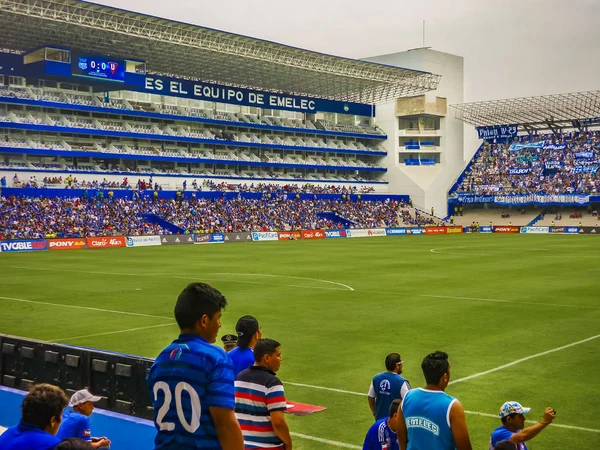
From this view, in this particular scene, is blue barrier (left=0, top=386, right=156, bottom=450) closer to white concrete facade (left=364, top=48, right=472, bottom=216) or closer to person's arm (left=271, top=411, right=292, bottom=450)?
person's arm (left=271, top=411, right=292, bottom=450)

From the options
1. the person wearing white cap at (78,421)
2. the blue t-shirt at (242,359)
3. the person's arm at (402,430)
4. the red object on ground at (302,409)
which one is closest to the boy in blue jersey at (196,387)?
the person's arm at (402,430)

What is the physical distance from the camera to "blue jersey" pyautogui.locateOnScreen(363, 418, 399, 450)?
26.9ft

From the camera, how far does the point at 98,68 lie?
284 ft

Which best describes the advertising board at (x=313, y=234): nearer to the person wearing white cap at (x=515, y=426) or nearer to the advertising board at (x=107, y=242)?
the advertising board at (x=107, y=242)

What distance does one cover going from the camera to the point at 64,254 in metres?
57.5

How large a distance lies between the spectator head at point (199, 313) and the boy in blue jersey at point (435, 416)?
88.8 inches

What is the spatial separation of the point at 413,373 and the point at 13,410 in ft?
28.0

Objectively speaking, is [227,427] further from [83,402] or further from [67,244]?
[67,244]

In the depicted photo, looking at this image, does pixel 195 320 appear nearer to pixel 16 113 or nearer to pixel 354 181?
pixel 16 113

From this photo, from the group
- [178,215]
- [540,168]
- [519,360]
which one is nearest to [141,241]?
[178,215]

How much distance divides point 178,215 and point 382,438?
79208 mm

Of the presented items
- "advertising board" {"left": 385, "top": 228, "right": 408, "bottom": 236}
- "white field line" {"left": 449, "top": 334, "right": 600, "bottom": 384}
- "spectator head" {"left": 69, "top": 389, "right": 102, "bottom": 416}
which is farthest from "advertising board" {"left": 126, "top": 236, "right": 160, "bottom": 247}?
"spectator head" {"left": 69, "top": 389, "right": 102, "bottom": 416}

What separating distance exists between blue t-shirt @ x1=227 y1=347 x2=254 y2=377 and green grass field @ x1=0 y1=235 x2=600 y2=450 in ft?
13.7

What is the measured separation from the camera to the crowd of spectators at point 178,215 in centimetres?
7156
